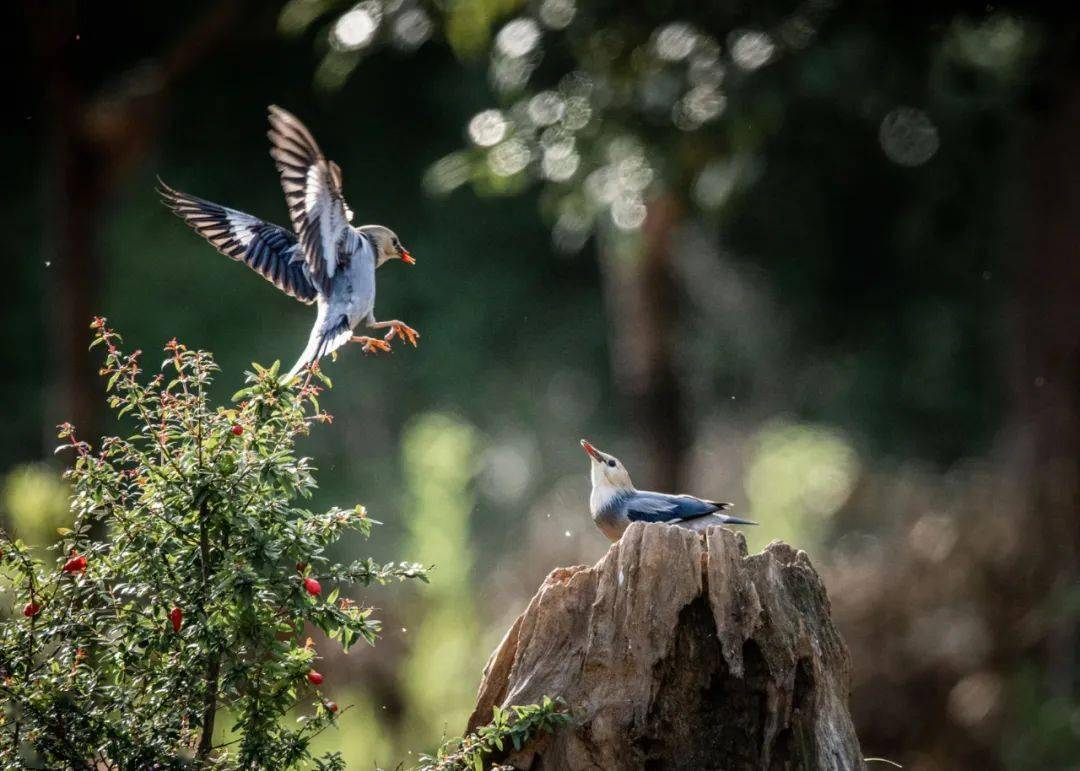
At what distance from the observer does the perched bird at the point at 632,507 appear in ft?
16.3

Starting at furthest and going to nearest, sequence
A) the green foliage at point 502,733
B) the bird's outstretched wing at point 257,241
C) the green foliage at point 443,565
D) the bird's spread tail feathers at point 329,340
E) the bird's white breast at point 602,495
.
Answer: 1. the green foliage at point 443,565
2. the bird's outstretched wing at point 257,241
3. the bird's white breast at point 602,495
4. the bird's spread tail feathers at point 329,340
5. the green foliage at point 502,733

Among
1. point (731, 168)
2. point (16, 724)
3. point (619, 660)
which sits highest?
point (731, 168)

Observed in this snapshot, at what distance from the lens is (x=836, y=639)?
4.17m

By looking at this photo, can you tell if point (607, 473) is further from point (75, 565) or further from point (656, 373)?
point (656, 373)

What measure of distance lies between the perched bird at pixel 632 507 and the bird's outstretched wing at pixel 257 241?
1280mm

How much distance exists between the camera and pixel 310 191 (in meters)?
4.75

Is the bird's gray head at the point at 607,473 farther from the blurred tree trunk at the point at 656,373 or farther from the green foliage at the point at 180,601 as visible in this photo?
the blurred tree trunk at the point at 656,373

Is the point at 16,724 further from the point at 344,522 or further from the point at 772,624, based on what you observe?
the point at 772,624

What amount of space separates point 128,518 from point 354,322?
1.61m

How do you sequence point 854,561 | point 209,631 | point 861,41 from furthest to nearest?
point 854,561
point 861,41
point 209,631

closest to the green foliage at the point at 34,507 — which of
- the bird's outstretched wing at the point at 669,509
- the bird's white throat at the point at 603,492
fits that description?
the bird's white throat at the point at 603,492

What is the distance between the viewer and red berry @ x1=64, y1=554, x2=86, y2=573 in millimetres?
3617

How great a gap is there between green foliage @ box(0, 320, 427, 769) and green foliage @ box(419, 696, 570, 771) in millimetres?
276

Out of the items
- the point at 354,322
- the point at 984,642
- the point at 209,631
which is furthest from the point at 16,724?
the point at 984,642
